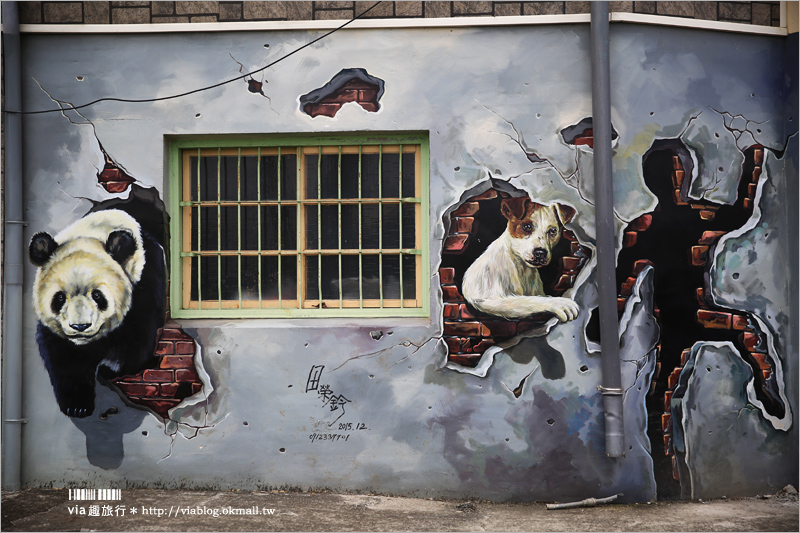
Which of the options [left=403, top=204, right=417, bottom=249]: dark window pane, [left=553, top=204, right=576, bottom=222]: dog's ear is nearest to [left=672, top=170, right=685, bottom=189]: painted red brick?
[left=553, top=204, right=576, bottom=222]: dog's ear

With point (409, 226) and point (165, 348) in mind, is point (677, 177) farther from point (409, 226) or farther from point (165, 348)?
point (165, 348)

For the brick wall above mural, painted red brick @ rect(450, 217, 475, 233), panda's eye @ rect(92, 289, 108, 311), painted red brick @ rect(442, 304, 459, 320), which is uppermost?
the brick wall above mural

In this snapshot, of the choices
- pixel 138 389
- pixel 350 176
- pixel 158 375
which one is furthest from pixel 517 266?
pixel 138 389

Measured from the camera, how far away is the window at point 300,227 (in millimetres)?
4172

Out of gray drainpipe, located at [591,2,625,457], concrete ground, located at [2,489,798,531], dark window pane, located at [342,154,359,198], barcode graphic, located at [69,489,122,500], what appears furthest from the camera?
dark window pane, located at [342,154,359,198]

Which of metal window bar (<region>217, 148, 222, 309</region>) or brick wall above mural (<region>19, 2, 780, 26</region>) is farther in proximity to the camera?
metal window bar (<region>217, 148, 222, 309</region>)

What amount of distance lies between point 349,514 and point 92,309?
7.36 feet

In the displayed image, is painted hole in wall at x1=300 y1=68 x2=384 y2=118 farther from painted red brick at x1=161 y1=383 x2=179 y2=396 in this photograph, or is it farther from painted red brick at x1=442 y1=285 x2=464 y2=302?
painted red brick at x1=161 y1=383 x2=179 y2=396

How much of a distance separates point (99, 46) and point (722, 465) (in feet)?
16.7

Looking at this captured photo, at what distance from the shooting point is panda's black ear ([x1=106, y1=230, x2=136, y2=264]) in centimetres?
412

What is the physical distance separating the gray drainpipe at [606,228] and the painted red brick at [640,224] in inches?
7.6

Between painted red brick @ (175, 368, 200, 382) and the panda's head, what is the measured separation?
0.55 meters

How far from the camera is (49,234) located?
162 inches

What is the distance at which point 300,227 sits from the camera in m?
4.19
